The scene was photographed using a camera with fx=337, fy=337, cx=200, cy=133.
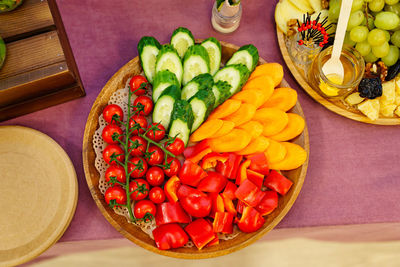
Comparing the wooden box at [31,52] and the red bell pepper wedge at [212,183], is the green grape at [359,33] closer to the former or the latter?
the red bell pepper wedge at [212,183]

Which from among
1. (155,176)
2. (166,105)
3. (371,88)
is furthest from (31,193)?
(371,88)

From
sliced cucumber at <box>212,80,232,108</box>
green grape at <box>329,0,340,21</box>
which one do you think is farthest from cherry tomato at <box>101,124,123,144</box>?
green grape at <box>329,0,340,21</box>

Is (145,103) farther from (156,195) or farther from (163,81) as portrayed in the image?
(156,195)

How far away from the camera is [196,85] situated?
1.16 metres

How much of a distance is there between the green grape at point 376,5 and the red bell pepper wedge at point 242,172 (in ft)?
2.40

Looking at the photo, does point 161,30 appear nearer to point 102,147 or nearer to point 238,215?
point 102,147

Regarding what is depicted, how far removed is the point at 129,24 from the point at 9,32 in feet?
1.60

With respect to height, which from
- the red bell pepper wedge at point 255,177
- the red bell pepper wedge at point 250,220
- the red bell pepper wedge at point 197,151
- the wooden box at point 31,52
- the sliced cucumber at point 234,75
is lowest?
the red bell pepper wedge at point 250,220

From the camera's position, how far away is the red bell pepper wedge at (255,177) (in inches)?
45.8

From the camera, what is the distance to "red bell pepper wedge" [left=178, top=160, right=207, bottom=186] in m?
1.13

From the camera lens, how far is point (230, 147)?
116 cm

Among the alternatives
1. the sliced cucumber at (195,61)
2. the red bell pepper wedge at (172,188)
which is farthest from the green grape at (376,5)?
the red bell pepper wedge at (172,188)

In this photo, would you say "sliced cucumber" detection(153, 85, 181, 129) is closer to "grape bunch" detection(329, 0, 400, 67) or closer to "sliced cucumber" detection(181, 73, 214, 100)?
"sliced cucumber" detection(181, 73, 214, 100)

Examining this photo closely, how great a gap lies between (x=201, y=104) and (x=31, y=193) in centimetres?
64
